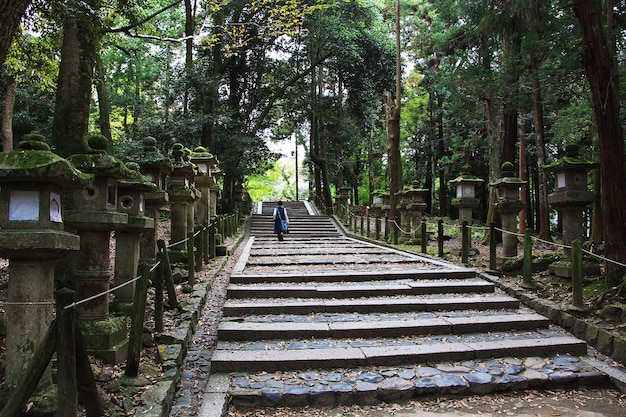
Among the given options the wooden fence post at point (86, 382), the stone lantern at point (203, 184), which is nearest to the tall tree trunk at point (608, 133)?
the wooden fence post at point (86, 382)

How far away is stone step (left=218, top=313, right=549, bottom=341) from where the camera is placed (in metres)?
5.60

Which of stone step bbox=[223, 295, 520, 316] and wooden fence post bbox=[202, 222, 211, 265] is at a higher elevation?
wooden fence post bbox=[202, 222, 211, 265]

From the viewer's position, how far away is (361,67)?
21.8 metres

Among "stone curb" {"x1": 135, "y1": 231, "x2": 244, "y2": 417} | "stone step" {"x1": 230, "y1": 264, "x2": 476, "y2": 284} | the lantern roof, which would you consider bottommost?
"stone curb" {"x1": 135, "y1": 231, "x2": 244, "y2": 417}

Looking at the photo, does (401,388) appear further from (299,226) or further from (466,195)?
(299,226)

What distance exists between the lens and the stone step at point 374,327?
5.60 m

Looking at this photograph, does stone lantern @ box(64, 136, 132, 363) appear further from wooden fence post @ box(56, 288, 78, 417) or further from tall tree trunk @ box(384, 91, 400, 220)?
tall tree trunk @ box(384, 91, 400, 220)

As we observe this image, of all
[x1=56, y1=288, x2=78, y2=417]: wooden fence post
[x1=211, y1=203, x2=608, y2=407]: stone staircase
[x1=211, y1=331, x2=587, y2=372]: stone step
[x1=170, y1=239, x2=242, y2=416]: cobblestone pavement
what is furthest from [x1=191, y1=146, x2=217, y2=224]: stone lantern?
[x1=56, y1=288, x2=78, y2=417]: wooden fence post

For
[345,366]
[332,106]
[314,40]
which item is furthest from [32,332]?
[332,106]

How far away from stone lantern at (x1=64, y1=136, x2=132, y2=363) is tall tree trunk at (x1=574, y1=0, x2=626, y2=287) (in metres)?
6.13

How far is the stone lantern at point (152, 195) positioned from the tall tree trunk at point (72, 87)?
37.7 inches

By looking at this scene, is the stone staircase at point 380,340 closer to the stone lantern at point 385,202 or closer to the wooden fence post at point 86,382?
the wooden fence post at point 86,382

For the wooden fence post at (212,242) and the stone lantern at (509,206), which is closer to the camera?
the stone lantern at (509,206)

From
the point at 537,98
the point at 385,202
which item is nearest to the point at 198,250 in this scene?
the point at 537,98
